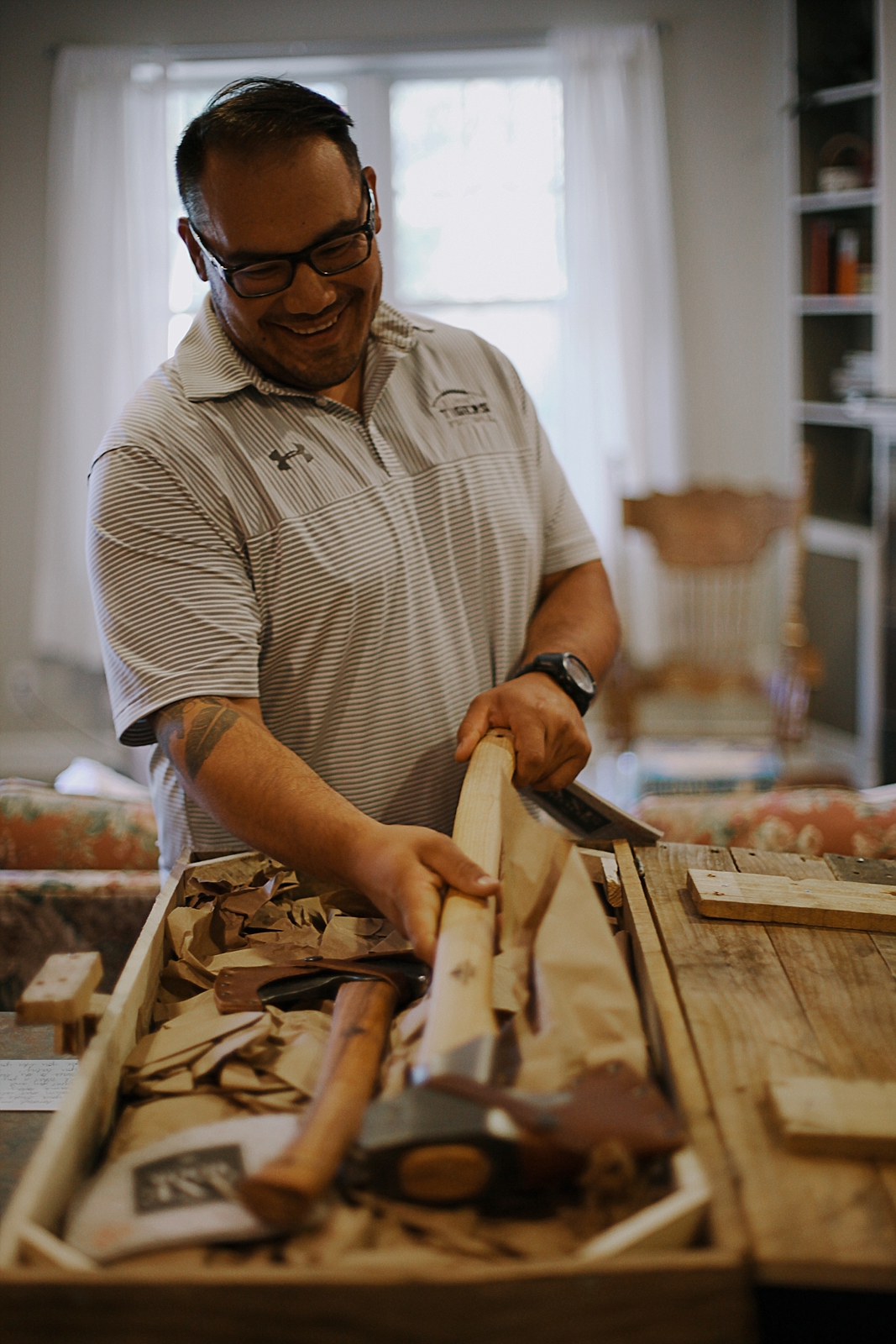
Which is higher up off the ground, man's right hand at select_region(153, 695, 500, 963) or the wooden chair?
man's right hand at select_region(153, 695, 500, 963)

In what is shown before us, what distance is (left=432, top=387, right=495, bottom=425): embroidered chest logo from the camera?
5.13 ft

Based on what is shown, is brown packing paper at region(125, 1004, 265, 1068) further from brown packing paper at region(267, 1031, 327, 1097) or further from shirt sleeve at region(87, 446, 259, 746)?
shirt sleeve at region(87, 446, 259, 746)

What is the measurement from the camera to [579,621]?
1.60 meters

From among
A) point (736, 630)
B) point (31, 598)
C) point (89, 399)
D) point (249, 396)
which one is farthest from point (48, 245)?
point (249, 396)

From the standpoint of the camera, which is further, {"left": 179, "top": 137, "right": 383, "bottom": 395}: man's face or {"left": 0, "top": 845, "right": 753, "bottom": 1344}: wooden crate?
{"left": 179, "top": 137, "right": 383, "bottom": 395}: man's face

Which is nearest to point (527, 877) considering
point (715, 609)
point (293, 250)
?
point (293, 250)

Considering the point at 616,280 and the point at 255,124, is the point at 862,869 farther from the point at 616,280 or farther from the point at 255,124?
the point at 616,280

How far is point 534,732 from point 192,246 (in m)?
0.74

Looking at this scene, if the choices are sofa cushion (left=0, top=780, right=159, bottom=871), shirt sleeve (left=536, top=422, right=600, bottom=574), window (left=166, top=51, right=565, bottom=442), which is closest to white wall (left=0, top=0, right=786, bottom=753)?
window (left=166, top=51, right=565, bottom=442)

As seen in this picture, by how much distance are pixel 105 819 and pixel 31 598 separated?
2868 mm

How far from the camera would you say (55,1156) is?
0.71 m

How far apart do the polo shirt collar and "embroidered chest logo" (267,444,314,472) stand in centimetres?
8

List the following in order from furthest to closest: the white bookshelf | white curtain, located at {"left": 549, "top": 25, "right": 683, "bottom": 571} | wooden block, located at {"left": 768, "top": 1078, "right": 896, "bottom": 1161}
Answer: white curtain, located at {"left": 549, "top": 25, "right": 683, "bottom": 571} → the white bookshelf → wooden block, located at {"left": 768, "top": 1078, "right": 896, "bottom": 1161}

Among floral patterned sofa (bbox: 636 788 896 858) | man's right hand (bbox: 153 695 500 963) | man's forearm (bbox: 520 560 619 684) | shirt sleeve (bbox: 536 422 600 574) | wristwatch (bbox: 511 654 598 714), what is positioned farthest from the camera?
floral patterned sofa (bbox: 636 788 896 858)
